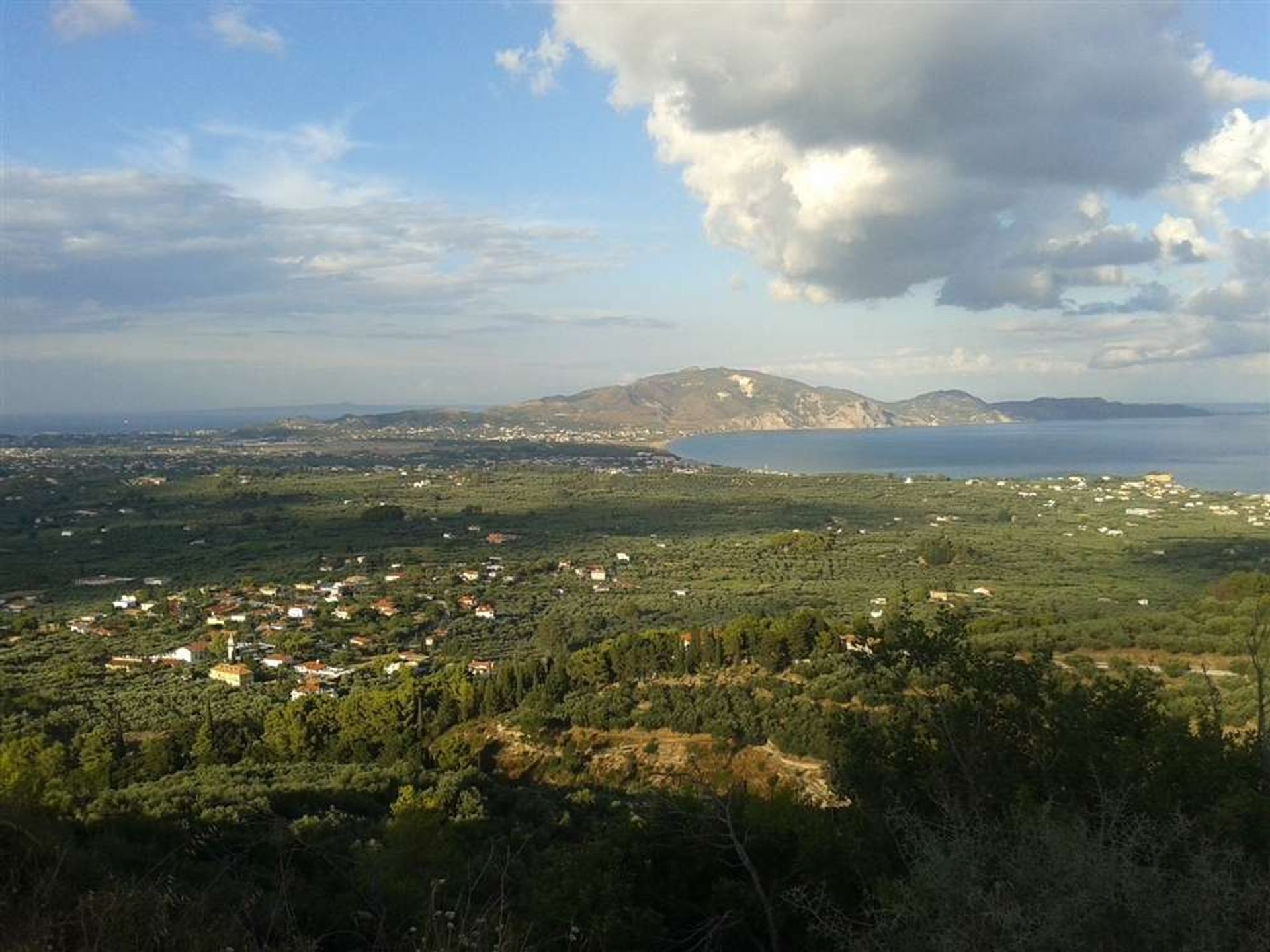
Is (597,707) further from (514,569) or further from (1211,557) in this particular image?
(1211,557)

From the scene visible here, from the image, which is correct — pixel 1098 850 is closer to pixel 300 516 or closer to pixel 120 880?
pixel 120 880

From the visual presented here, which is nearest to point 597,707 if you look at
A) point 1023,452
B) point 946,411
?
point 1023,452

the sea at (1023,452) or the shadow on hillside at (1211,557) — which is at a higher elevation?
the sea at (1023,452)

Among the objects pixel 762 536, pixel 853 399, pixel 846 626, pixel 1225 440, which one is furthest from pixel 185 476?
pixel 853 399

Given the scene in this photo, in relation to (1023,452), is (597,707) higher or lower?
lower

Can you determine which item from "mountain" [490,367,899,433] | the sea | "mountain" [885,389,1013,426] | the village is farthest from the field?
"mountain" [885,389,1013,426]

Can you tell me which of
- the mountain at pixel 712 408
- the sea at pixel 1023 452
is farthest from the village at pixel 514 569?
the mountain at pixel 712 408

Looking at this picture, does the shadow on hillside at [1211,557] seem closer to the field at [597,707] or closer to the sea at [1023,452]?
the field at [597,707]
